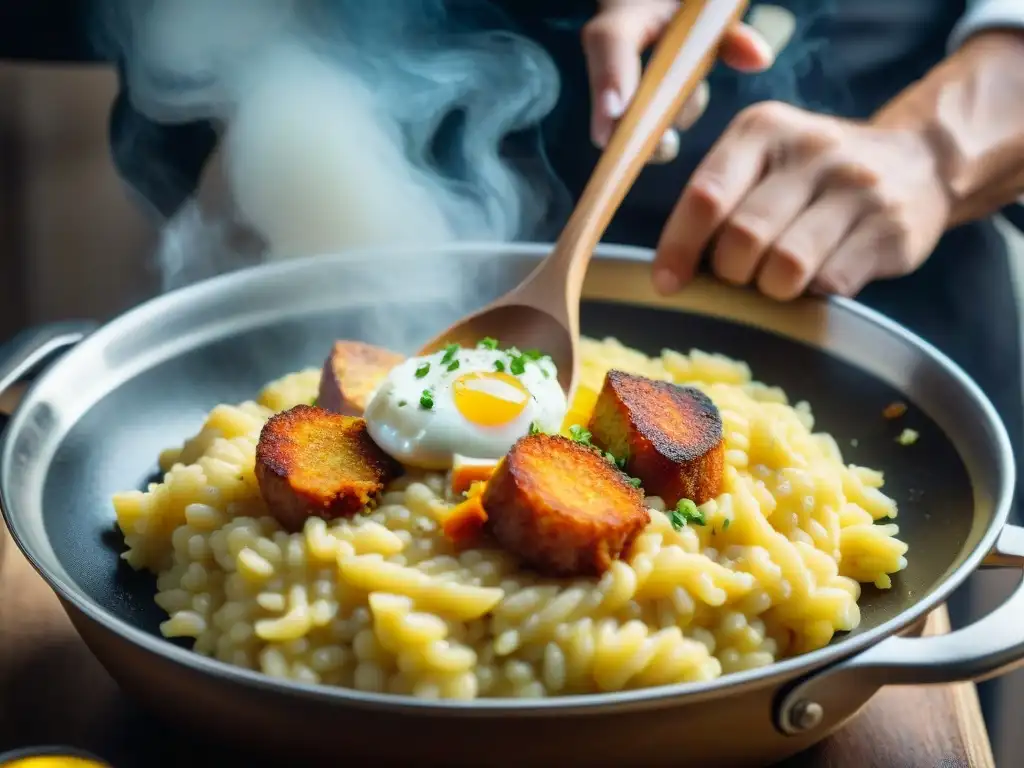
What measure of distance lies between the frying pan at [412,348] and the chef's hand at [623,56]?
356mm

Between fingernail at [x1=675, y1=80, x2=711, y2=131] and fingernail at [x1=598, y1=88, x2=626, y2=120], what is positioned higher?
fingernail at [x1=598, y1=88, x2=626, y2=120]

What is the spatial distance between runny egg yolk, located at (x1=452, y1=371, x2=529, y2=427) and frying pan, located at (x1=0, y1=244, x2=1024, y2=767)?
68cm

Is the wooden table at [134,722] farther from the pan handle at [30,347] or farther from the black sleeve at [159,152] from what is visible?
the black sleeve at [159,152]

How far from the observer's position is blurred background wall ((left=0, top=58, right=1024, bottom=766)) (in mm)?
5871

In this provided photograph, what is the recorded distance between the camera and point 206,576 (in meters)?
1.98

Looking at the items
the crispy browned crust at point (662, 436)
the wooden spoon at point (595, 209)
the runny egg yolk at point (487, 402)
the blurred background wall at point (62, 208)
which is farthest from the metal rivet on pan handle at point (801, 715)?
the blurred background wall at point (62, 208)

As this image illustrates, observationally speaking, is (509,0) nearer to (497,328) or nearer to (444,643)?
(497,328)

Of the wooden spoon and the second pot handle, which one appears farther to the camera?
the wooden spoon

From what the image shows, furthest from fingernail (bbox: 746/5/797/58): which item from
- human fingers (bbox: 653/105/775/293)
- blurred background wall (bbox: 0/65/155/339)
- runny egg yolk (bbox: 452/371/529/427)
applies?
blurred background wall (bbox: 0/65/155/339)

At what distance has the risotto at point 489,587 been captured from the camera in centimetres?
172

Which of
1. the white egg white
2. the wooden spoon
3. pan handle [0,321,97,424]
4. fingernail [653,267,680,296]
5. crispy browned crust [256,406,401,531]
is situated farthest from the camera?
fingernail [653,267,680,296]

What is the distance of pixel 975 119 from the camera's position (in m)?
3.32

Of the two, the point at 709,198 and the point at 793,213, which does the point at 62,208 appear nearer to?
the point at 709,198

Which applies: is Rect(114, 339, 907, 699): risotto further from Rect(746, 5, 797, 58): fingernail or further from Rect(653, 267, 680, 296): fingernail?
Rect(746, 5, 797, 58): fingernail
